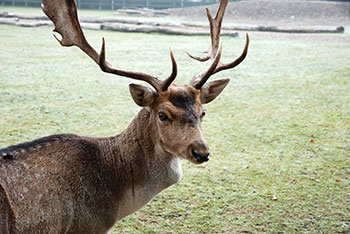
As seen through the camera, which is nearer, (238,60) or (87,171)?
(87,171)

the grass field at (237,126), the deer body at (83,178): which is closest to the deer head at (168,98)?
the deer body at (83,178)

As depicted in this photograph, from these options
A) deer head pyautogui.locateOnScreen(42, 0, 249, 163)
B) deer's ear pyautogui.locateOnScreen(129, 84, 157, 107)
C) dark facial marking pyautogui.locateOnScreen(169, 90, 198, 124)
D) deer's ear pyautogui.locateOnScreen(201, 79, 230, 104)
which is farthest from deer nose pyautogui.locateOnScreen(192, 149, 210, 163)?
deer's ear pyautogui.locateOnScreen(201, 79, 230, 104)

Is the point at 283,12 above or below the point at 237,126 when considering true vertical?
below

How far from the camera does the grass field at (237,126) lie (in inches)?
174

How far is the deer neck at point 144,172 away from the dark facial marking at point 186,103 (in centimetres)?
31

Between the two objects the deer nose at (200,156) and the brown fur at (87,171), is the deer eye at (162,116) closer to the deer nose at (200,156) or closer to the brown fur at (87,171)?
the brown fur at (87,171)

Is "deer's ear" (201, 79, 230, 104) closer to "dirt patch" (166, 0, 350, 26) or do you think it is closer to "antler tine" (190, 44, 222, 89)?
"antler tine" (190, 44, 222, 89)

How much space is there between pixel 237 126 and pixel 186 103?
3.98 metres

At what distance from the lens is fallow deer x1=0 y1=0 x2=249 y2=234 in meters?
2.84

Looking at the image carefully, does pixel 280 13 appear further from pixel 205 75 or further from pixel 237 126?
pixel 205 75

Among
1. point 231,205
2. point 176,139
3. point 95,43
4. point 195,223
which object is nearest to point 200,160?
point 176,139

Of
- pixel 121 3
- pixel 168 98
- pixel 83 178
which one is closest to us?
pixel 83 178

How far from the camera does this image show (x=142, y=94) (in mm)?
3287

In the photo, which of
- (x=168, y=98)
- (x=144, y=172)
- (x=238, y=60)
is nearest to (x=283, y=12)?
(x=238, y=60)
